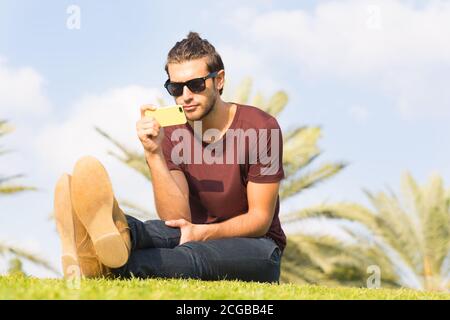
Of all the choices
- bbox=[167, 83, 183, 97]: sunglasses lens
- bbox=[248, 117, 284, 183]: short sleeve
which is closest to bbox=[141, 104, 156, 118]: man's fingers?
bbox=[167, 83, 183, 97]: sunglasses lens

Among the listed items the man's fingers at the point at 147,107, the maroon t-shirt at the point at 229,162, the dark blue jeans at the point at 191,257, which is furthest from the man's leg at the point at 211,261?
the man's fingers at the point at 147,107

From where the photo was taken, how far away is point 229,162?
643cm

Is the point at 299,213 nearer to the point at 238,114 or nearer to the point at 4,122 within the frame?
the point at 4,122

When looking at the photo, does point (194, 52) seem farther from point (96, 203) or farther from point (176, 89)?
point (96, 203)

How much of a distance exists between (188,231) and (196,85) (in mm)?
1259

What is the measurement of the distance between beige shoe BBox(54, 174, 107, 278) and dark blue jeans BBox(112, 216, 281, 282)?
330 mm

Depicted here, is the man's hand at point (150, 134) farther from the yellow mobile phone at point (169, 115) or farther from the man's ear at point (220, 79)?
the man's ear at point (220, 79)

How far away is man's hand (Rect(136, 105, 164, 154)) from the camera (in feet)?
19.6

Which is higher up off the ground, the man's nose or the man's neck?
the man's nose

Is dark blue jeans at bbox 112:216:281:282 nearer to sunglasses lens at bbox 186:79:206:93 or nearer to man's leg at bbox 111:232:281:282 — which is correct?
Answer: man's leg at bbox 111:232:281:282

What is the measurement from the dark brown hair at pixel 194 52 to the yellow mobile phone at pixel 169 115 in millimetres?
491

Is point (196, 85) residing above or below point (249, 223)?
above

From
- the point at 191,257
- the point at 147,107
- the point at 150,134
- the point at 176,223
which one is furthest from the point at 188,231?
the point at 147,107

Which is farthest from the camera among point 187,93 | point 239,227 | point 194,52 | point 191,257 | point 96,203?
point 194,52
